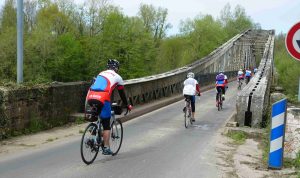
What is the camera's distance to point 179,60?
73.3 meters

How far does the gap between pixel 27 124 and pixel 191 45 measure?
67.4 meters

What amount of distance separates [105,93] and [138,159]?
1.47 m

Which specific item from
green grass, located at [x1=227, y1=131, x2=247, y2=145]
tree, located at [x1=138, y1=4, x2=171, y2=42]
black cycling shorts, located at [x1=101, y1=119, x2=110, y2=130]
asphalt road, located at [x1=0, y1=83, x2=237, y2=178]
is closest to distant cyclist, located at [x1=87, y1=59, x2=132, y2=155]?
black cycling shorts, located at [x1=101, y1=119, x2=110, y2=130]

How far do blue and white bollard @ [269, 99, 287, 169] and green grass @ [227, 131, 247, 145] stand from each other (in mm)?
3257

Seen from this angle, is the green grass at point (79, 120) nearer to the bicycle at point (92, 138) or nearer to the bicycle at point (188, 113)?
the bicycle at point (188, 113)

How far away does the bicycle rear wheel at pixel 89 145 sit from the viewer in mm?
7168

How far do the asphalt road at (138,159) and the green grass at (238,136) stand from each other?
0.52m

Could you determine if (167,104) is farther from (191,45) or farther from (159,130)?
(191,45)

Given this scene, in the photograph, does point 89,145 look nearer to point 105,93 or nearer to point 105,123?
point 105,123

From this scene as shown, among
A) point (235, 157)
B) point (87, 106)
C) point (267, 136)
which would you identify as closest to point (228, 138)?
point (267, 136)

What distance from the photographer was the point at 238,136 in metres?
11.2

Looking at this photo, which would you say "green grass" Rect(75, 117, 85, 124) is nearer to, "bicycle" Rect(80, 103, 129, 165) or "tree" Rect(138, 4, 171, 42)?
"bicycle" Rect(80, 103, 129, 165)

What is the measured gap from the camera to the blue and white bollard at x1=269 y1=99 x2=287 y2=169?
7250 mm

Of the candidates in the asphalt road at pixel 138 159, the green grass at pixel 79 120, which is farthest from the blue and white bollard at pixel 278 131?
the green grass at pixel 79 120
